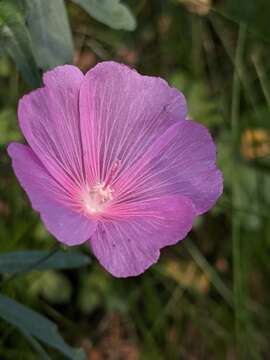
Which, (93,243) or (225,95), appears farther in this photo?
(225,95)

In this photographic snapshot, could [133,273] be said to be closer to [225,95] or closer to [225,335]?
[225,335]

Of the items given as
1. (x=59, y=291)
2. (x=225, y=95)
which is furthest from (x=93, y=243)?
(x=225, y=95)

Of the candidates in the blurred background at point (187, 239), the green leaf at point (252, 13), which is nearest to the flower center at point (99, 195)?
the blurred background at point (187, 239)

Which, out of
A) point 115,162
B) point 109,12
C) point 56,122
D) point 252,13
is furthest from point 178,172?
point 252,13

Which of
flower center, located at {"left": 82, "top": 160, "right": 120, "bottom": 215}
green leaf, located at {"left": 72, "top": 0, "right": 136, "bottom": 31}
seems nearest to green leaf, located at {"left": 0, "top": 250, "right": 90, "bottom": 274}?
flower center, located at {"left": 82, "top": 160, "right": 120, "bottom": 215}

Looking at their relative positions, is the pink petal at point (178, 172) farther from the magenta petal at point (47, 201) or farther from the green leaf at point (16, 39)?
the green leaf at point (16, 39)
